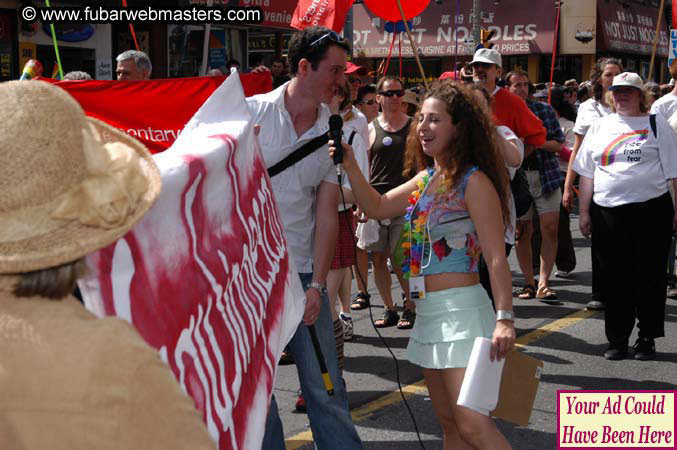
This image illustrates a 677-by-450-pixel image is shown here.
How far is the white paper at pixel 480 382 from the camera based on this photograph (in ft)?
10.8

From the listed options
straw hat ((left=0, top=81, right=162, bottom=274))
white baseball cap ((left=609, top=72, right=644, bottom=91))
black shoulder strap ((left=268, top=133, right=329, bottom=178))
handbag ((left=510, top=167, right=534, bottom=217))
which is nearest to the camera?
straw hat ((left=0, top=81, right=162, bottom=274))

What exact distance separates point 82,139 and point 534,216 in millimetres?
7971

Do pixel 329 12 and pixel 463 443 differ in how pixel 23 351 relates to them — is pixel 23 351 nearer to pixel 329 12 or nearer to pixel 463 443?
pixel 463 443

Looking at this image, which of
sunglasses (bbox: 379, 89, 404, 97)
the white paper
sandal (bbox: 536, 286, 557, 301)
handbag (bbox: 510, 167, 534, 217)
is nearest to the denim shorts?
the white paper

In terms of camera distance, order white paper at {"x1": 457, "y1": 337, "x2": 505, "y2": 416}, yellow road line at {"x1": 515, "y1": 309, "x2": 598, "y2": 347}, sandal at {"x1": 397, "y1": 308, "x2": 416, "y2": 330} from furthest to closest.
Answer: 1. sandal at {"x1": 397, "y1": 308, "x2": 416, "y2": 330}
2. yellow road line at {"x1": 515, "y1": 309, "x2": 598, "y2": 347}
3. white paper at {"x1": 457, "y1": 337, "x2": 505, "y2": 416}

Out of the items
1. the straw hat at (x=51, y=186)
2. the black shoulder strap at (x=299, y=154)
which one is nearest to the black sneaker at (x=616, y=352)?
the black shoulder strap at (x=299, y=154)

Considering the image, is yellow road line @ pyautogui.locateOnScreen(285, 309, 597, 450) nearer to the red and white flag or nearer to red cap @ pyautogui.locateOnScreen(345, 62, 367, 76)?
the red and white flag

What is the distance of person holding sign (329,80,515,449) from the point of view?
3.46 meters

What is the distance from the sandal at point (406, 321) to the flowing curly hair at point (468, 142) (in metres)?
3.64

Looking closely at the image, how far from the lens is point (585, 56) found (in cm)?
2919

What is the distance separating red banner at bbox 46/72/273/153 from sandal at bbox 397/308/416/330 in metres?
2.26

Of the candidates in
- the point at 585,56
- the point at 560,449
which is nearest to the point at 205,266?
the point at 560,449

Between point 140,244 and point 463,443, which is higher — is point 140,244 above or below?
above

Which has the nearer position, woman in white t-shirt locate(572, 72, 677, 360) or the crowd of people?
the crowd of people
